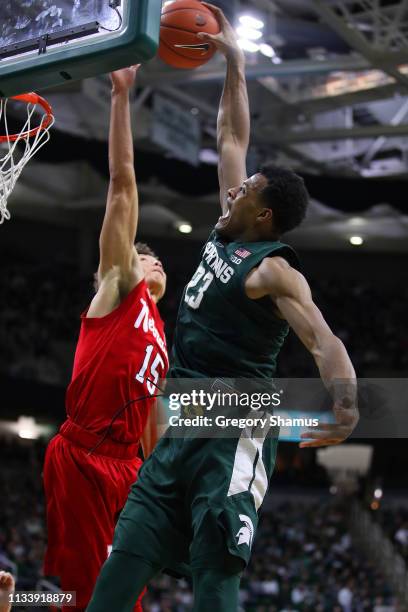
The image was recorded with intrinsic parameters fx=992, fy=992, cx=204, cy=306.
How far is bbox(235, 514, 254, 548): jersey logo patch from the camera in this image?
3037mm

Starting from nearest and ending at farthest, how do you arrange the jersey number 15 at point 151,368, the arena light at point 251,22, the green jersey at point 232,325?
1. the green jersey at point 232,325
2. the jersey number 15 at point 151,368
3. the arena light at point 251,22

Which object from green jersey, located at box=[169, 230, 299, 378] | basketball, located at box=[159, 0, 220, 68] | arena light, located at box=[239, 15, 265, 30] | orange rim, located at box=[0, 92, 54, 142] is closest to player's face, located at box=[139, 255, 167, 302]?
orange rim, located at box=[0, 92, 54, 142]

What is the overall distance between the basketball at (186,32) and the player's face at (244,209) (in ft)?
5.28

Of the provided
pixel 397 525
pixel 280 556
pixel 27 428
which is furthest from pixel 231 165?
pixel 27 428

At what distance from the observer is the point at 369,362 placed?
73.6 feet

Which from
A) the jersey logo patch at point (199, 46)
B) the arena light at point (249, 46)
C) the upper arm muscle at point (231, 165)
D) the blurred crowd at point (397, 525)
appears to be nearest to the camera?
the upper arm muscle at point (231, 165)

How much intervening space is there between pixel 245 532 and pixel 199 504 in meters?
0.17

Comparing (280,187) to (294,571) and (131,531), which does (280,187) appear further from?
(294,571)

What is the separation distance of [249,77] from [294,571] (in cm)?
738

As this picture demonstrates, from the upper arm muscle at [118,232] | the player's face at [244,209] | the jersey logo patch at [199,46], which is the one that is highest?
the jersey logo patch at [199,46]

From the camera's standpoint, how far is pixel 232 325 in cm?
326

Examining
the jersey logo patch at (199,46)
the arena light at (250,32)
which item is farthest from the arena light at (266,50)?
the jersey logo patch at (199,46)

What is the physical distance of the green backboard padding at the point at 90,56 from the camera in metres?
3.40

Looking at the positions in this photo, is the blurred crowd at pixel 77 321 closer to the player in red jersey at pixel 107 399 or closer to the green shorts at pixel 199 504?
the player in red jersey at pixel 107 399
